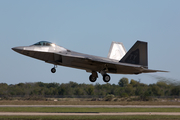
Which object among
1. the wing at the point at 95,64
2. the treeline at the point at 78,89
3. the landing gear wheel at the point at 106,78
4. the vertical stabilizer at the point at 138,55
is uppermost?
the vertical stabilizer at the point at 138,55

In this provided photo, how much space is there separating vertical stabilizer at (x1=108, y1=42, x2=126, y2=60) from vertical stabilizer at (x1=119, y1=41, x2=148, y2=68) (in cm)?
306

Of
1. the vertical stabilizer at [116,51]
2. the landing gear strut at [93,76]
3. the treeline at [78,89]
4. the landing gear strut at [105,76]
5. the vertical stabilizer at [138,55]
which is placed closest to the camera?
the landing gear strut at [105,76]

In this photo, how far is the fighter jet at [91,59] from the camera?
90.6 feet

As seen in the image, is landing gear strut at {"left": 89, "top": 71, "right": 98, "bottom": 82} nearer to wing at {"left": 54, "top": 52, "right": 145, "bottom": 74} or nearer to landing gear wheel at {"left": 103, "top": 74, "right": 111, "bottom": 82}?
wing at {"left": 54, "top": 52, "right": 145, "bottom": 74}

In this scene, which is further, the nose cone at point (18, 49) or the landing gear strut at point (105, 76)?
the landing gear strut at point (105, 76)

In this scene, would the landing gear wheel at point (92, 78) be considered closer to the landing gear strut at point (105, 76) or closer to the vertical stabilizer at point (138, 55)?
the landing gear strut at point (105, 76)

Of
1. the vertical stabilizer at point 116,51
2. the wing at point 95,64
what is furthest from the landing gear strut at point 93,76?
the vertical stabilizer at point 116,51

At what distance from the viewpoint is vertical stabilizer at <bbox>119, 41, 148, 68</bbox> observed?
30.5 metres

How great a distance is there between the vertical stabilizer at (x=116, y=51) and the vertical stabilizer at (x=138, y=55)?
10.0 feet

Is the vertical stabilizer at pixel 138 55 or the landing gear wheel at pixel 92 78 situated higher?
the vertical stabilizer at pixel 138 55

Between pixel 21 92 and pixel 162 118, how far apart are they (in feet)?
150

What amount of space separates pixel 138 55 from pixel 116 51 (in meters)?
4.23

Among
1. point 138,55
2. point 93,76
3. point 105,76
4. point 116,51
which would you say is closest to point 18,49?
point 93,76

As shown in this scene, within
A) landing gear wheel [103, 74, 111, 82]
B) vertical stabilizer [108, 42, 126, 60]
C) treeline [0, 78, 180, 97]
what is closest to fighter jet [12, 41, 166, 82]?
landing gear wheel [103, 74, 111, 82]
